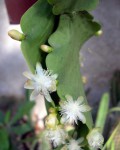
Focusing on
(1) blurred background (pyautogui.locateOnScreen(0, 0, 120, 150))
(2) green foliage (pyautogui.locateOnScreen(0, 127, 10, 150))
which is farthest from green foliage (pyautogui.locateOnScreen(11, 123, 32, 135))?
(1) blurred background (pyautogui.locateOnScreen(0, 0, 120, 150))

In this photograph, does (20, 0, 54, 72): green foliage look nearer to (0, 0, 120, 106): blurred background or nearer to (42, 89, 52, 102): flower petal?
(42, 89, 52, 102): flower petal

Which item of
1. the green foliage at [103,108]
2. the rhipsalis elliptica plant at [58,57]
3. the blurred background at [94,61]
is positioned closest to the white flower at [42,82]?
the rhipsalis elliptica plant at [58,57]

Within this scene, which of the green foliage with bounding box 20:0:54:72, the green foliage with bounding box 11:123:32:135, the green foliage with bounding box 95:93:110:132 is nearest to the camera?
the green foliage with bounding box 20:0:54:72

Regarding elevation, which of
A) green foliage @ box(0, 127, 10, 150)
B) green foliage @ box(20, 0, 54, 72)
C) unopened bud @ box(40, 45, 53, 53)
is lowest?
green foliage @ box(0, 127, 10, 150)

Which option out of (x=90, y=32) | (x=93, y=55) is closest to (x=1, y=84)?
(x=93, y=55)

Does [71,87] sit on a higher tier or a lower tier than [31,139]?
higher

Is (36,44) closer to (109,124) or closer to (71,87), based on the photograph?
(71,87)

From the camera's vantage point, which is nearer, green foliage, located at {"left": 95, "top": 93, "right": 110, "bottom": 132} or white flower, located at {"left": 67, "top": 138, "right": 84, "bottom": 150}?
white flower, located at {"left": 67, "top": 138, "right": 84, "bottom": 150}

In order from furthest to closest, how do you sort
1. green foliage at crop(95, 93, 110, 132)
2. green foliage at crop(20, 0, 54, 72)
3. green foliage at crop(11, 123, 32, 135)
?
green foliage at crop(11, 123, 32, 135), green foliage at crop(95, 93, 110, 132), green foliage at crop(20, 0, 54, 72)

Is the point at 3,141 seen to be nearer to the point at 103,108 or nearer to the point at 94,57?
the point at 103,108
